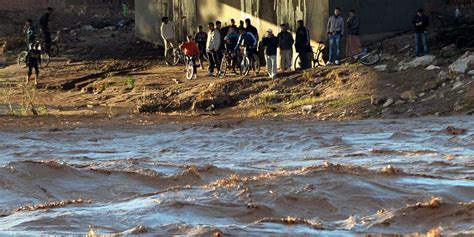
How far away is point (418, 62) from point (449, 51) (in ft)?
2.50

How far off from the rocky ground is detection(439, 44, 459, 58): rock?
0.02 meters

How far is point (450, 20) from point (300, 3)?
393 centimetres

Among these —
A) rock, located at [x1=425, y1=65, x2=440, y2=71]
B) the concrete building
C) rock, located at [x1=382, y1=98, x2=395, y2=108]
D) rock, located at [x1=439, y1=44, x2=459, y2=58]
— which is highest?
the concrete building

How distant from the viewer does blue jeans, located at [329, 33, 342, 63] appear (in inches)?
942

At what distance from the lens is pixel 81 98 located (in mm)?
26516

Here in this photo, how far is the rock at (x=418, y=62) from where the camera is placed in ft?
72.9

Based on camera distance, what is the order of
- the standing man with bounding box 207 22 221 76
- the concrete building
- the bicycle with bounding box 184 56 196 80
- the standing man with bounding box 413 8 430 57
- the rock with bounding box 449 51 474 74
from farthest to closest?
the bicycle with bounding box 184 56 196 80 < the standing man with bounding box 207 22 221 76 < the concrete building < the standing man with bounding box 413 8 430 57 < the rock with bounding box 449 51 474 74

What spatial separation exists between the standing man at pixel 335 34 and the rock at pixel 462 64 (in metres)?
3.67

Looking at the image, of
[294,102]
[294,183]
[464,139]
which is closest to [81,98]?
[294,102]

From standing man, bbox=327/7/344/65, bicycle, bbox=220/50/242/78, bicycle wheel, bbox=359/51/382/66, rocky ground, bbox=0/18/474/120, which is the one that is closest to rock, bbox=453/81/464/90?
rocky ground, bbox=0/18/474/120

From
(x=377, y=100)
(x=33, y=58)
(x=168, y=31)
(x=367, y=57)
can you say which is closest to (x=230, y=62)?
(x=367, y=57)

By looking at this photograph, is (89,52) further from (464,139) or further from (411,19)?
(464,139)

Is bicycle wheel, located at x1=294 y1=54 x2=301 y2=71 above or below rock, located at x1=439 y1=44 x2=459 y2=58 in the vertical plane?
below

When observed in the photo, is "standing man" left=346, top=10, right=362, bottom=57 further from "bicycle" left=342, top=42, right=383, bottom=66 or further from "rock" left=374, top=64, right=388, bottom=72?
"rock" left=374, top=64, right=388, bottom=72
